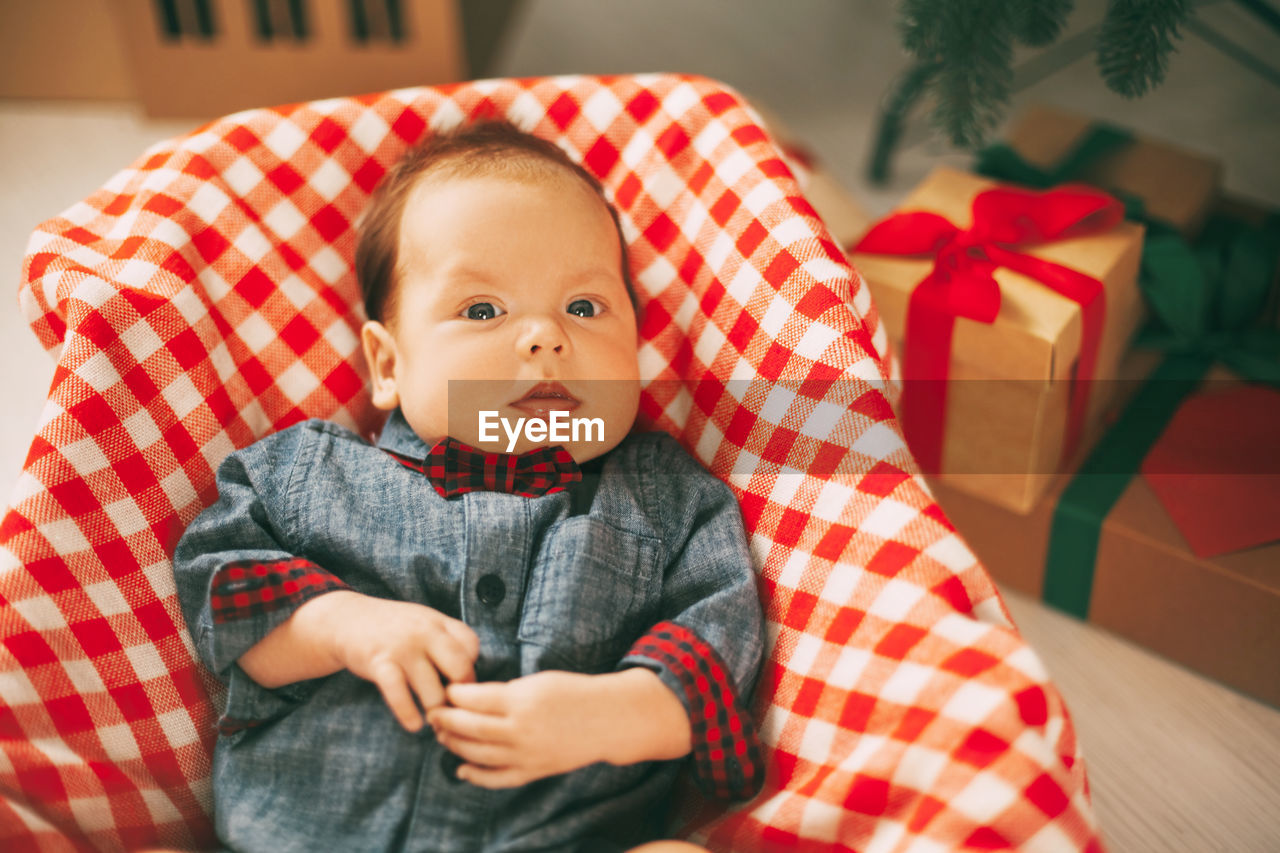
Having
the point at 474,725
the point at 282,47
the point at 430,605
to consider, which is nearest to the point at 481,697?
the point at 474,725

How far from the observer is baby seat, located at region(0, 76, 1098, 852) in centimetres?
74

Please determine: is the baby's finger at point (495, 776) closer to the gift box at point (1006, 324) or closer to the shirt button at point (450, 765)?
the shirt button at point (450, 765)

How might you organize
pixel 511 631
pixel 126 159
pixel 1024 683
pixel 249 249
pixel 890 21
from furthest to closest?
pixel 890 21
pixel 126 159
pixel 249 249
pixel 511 631
pixel 1024 683

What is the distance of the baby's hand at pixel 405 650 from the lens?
76 centimetres

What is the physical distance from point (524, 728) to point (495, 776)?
4cm

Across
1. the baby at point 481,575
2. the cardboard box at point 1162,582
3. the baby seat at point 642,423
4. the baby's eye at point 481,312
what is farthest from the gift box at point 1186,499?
the baby's eye at point 481,312

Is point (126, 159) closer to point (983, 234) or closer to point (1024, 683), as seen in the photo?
point (983, 234)

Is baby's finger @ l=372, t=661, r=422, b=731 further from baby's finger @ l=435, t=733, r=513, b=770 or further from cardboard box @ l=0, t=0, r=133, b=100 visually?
cardboard box @ l=0, t=0, r=133, b=100

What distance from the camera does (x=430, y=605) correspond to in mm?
878

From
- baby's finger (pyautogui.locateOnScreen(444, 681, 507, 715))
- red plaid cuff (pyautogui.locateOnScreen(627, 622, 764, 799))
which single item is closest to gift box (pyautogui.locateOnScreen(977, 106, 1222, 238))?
red plaid cuff (pyautogui.locateOnScreen(627, 622, 764, 799))

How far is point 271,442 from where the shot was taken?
94 centimetres

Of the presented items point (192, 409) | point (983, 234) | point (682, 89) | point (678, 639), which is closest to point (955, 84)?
point (983, 234)

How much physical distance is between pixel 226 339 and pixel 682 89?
52 cm

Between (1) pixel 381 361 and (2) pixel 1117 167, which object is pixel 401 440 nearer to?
(1) pixel 381 361
